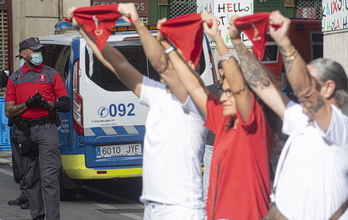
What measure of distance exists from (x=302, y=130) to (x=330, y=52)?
7691 mm

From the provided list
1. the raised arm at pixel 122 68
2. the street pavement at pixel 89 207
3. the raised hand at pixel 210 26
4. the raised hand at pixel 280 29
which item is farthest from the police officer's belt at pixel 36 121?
the raised hand at pixel 280 29

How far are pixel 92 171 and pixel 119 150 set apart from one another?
40 cm

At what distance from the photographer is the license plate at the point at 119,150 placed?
30.5 ft

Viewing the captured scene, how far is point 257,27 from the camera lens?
3902 mm

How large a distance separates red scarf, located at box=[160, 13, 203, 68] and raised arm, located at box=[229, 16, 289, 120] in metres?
0.39

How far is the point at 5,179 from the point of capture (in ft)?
39.7

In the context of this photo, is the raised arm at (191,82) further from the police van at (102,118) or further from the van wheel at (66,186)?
the van wheel at (66,186)

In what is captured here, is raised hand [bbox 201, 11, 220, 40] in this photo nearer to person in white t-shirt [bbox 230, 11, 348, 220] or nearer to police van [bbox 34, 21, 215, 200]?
person in white t-shirt [bbox 230, 11, 348, 220]

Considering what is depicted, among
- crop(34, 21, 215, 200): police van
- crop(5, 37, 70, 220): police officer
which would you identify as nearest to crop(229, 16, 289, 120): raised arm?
crop(5, 37, 70, 220): police officer

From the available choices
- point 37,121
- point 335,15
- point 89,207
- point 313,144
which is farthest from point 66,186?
point 313,144

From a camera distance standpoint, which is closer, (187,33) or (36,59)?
(187,33)

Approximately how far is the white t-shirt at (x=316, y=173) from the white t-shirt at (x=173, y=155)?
→ 71 centimetres

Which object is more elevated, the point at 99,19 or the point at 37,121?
the point at 99,19

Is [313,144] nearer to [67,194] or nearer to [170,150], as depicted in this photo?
[170,150]
